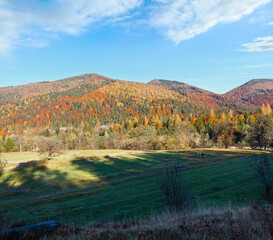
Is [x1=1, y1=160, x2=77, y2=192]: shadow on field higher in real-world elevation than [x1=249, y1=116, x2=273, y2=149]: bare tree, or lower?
lower

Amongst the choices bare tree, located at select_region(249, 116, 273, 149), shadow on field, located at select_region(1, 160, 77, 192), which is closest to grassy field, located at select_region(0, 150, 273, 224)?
shadow on field, located at select_region(1, 160, 77, 192)

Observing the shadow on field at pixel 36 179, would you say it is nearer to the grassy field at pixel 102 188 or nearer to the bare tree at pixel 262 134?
the grassy field at pixel 102 188

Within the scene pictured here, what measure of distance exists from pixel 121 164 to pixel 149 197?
3462 cm

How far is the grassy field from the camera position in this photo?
16281 millimetres

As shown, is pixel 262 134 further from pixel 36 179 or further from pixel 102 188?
pixel 36 179

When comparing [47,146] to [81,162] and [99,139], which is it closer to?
[81,162]

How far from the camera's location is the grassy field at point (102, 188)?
16281 mm

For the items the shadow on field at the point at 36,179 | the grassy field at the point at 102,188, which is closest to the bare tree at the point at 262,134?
the grassy field at the point at 102,188

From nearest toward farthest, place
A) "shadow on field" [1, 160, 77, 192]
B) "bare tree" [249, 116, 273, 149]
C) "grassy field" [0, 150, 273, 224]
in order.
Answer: "grassy field" [0, 150, 273, 224]
"shadow on field" [1, 160, 77, 192]
"bare tree" [249, 116, 273, 149]

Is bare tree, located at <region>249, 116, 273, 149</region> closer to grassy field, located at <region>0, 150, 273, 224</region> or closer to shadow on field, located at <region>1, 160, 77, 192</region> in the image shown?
grassy field, located at <region>0, 150, 273, 224</region>

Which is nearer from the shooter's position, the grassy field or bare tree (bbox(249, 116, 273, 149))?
the grassy field

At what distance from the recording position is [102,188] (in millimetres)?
29141

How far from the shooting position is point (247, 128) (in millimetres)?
86438

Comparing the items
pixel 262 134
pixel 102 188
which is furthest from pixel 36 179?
pixel 262 134
